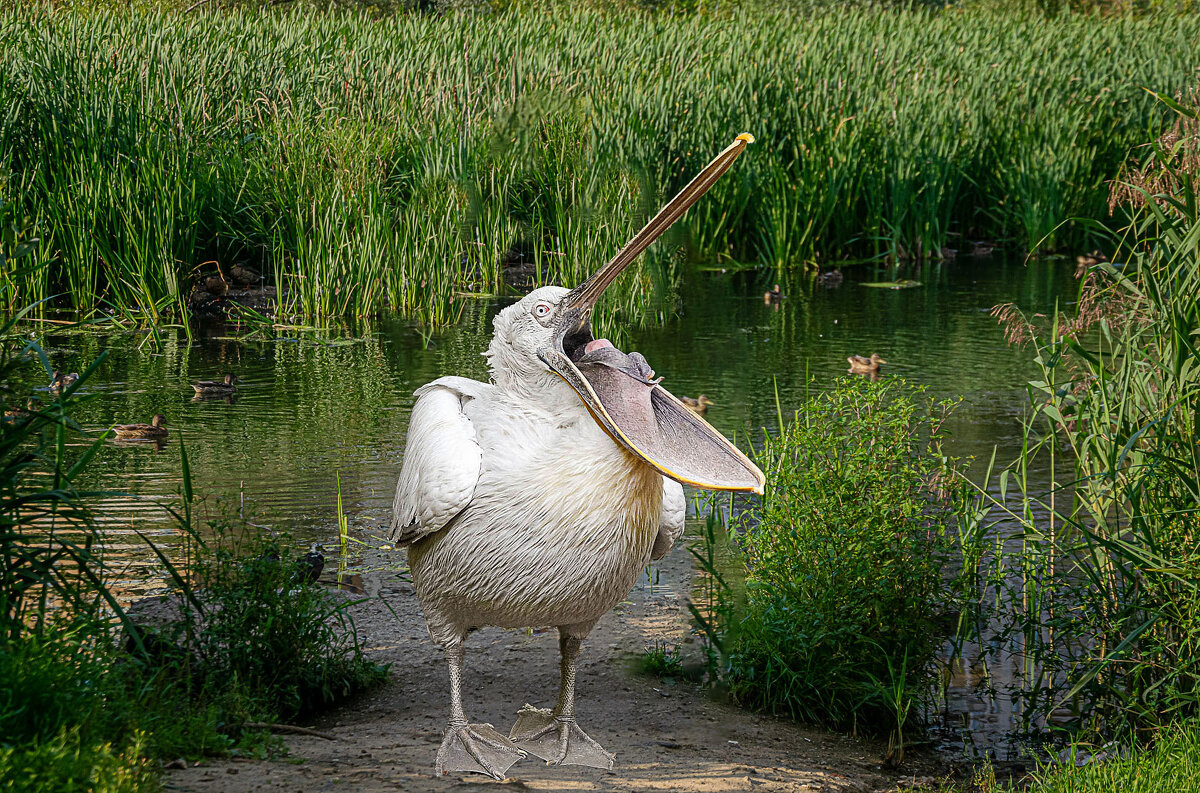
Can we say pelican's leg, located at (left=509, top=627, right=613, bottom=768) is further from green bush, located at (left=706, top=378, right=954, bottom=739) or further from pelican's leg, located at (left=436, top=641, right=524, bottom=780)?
green bush, located at (left=706, top=378, right=954, bottom=739)

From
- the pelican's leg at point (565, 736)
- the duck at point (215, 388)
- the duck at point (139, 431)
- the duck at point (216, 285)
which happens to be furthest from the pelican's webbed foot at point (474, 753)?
the duck at point (216, 285)

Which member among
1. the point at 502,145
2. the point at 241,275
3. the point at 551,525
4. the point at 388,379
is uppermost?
the point at 502,145

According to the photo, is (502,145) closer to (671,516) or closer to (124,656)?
(671,516)

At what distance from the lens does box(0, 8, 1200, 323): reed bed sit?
996cm

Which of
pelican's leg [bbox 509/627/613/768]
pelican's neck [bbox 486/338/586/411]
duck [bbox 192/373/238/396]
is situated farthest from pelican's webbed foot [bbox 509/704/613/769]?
duck [bbox 192/373/238/396]

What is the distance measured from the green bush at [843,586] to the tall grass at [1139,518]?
37cm

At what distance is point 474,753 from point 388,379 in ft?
16.9

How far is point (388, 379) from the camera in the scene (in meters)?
8.60

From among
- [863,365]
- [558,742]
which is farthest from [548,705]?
[863,365]

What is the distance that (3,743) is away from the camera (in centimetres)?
284

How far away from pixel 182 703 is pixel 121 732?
0.50 m

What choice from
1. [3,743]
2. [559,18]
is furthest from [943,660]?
[559,18]

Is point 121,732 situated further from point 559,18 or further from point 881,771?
point 559,18

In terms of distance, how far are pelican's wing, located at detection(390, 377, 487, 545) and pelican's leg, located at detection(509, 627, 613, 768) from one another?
2.13 ft
